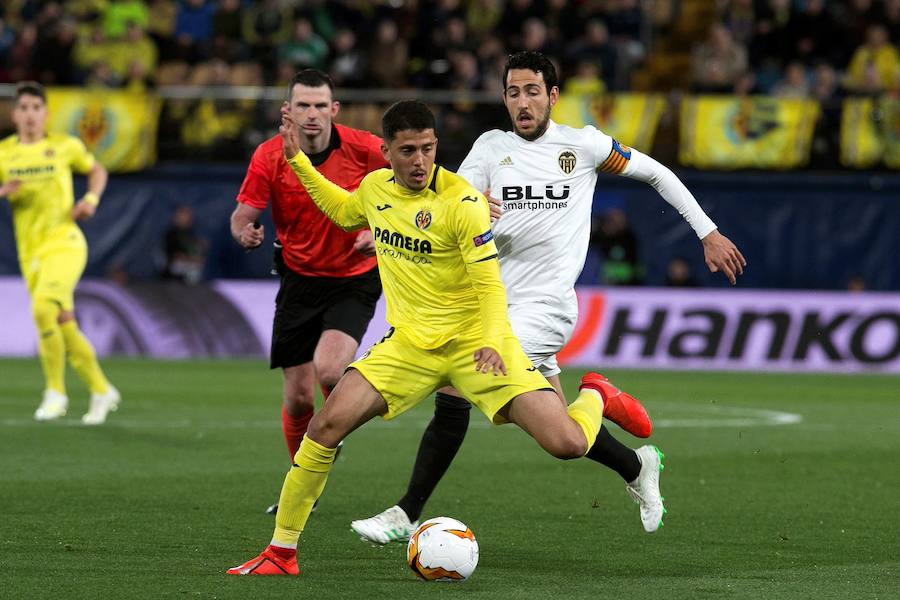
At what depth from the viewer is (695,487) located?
31.2ft

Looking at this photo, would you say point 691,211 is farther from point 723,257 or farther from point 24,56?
point 24,56

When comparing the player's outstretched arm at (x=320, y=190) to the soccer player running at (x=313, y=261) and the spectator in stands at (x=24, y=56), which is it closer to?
the soccer player running at (x=313, y=261)

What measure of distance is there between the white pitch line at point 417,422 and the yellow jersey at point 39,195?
1340 millimetres

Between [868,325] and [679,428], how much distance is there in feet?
22.2

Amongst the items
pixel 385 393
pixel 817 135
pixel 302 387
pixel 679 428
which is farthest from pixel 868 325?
pixel 385 393

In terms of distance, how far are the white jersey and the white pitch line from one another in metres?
5.63

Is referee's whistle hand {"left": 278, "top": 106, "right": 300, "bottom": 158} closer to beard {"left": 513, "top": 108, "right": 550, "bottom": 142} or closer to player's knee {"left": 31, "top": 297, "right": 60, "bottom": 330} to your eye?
beard {"left": 513, "top": 108, "right": 550, "bottom": 142}

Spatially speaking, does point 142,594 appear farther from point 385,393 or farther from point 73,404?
point 73,404

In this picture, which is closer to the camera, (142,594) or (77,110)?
(142,594)

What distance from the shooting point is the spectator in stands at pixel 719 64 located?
21.3 meters

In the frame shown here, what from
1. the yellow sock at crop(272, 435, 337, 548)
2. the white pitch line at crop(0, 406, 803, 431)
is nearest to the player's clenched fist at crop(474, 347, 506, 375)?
the yellow sock at crop(272, 435, 337, 548)

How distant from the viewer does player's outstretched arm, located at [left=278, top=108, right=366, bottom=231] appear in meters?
6.86

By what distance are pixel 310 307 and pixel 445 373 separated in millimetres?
2312

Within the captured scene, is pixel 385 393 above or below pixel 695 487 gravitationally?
above
